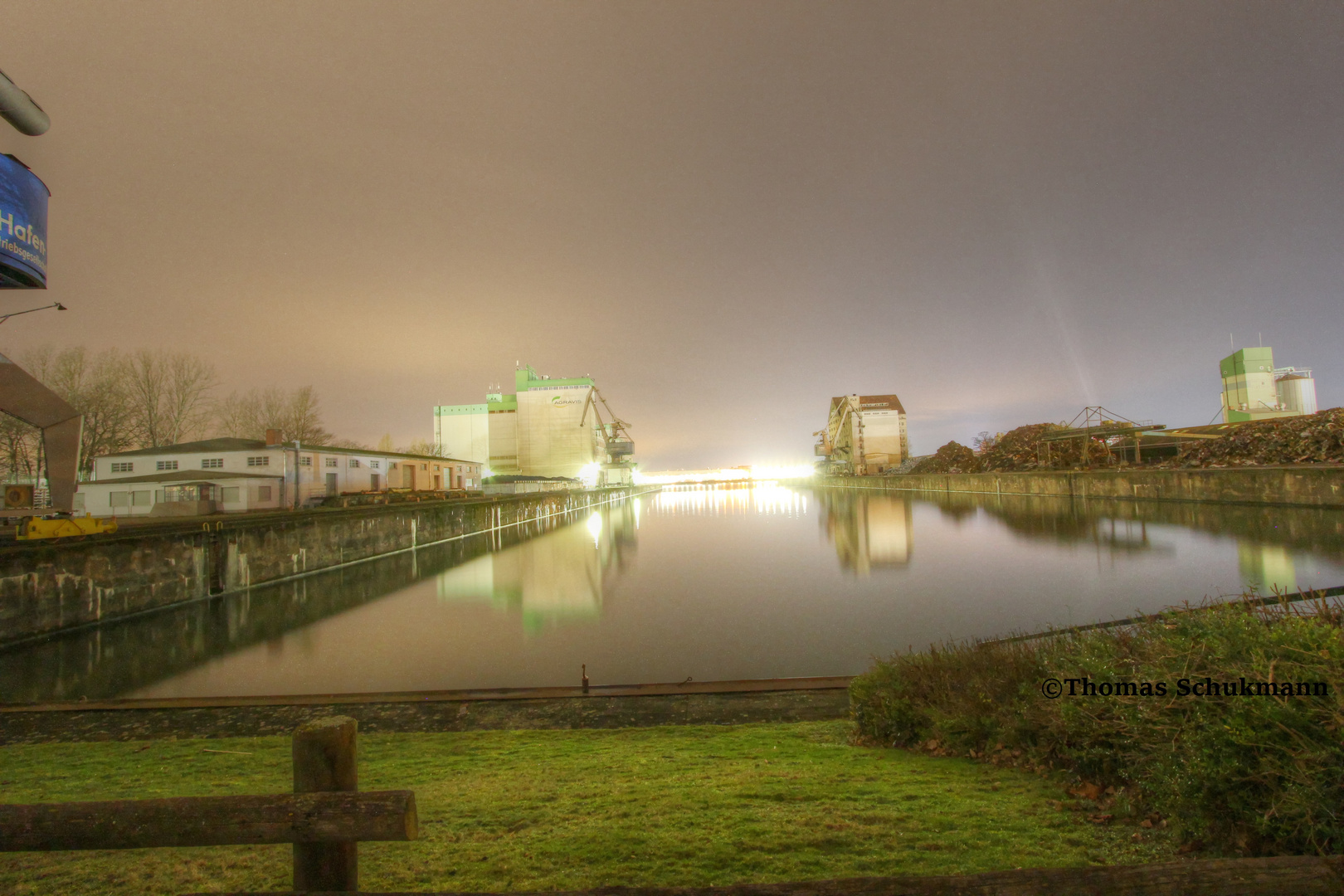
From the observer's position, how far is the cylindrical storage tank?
159 feet

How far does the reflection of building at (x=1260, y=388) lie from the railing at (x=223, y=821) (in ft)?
188

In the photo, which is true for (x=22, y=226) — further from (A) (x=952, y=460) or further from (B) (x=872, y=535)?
(A) (x=952, y=460)

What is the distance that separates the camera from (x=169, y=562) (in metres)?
12.4

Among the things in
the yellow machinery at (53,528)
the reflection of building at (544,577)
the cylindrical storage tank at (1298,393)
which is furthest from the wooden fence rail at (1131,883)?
the cylindrical storage tank at (1298,393)

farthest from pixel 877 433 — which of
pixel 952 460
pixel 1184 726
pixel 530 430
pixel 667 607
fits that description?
pixel 1184 726

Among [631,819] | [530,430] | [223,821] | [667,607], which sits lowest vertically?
[667,607]

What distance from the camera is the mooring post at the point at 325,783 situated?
5.61ft

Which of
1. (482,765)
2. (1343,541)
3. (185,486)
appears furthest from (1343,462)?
(185,486)

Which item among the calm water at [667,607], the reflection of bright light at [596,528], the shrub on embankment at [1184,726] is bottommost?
the calm water at [667,607]

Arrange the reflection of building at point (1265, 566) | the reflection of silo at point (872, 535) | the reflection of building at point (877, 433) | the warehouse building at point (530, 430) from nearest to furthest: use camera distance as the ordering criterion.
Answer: the reflection of building at point (1265, 566), the reflection of silo at point (872, 535), the warehouse building at point (530, 430), the reflection of building at point (877, 433)

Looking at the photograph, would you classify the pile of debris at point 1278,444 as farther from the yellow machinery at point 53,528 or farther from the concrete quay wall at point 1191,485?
the yellow machinery at point 53,528

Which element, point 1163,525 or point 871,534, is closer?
point 1163,525

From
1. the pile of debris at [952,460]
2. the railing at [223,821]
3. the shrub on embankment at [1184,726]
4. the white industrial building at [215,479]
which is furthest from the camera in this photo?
the pile of debris at [952,460]

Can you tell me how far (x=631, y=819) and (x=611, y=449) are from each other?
83.1 meters
